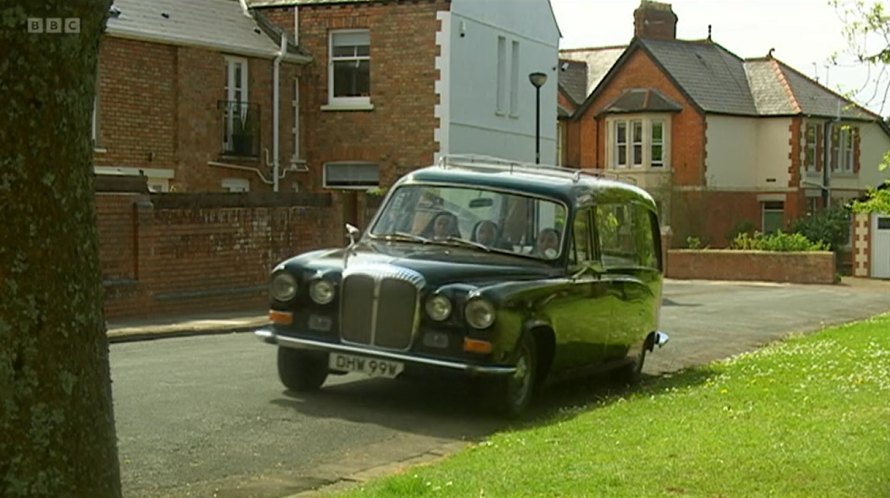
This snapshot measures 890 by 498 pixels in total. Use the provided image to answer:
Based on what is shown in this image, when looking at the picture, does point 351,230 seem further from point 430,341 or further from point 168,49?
point 168,49

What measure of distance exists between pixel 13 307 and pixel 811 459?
5659mm

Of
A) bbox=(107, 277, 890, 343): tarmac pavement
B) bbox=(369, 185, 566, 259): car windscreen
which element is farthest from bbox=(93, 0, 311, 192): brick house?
bbox=(369, 185, 566, 259): car windscreen

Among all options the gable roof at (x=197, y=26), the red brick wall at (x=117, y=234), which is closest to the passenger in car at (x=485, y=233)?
the red brick wall at (x=117, y=234)

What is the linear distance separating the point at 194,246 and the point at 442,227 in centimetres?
974

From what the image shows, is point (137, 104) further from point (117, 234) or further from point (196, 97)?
point (117, 234)

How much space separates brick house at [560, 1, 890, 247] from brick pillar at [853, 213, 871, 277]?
320 inches

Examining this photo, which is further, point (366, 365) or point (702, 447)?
point (366, 365)

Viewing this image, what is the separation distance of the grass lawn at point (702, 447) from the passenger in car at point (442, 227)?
1.91 meters

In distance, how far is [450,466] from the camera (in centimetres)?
855

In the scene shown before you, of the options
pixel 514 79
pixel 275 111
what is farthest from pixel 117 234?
pixel 514 79

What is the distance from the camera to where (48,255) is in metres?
4.07

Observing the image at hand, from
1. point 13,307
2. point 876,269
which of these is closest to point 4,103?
point 13,307

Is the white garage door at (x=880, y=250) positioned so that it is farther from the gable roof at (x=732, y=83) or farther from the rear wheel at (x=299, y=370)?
the rear wheel at (x=299, y=370)

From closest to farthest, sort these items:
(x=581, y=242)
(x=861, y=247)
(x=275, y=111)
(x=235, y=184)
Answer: (x=581, y=242), (x=235, y=184), (x=275, y=111), (x=861, y=247)
